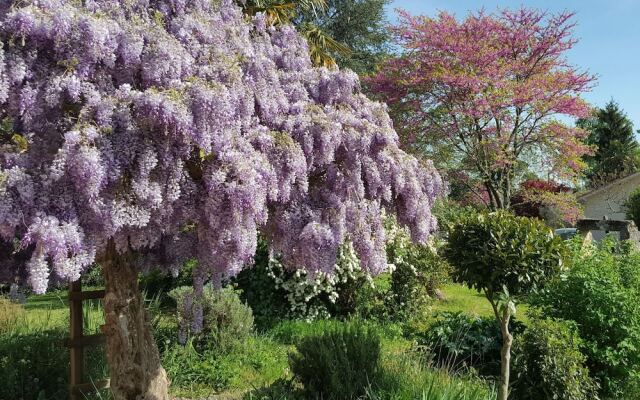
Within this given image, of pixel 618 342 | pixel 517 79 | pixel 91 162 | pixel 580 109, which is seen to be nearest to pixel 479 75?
pixel 517 79

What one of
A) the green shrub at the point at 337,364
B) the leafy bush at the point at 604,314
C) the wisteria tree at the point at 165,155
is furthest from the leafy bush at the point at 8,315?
the leafy bush at the point at 604,314

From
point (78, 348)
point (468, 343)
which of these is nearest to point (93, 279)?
point (78, 348)

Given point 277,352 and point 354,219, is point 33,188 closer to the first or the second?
point 354,219

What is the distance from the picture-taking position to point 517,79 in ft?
47.3

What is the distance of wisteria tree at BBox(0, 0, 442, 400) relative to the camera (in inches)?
118

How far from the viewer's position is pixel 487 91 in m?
13.5

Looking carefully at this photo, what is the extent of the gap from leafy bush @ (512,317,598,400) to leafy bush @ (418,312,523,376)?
0.70 m

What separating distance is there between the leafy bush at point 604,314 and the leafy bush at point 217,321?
3.67 metres

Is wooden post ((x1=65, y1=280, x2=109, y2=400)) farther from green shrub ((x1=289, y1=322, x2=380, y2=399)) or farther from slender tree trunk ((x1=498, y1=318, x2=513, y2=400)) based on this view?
slender tree trunk ((x1=498, y1=318, x2=513, y2=400))

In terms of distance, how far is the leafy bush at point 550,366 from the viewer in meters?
5.73

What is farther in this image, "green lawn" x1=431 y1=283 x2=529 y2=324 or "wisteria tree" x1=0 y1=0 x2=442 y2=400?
"green lawn" x1=431 y1=283 x2=529 y2=324

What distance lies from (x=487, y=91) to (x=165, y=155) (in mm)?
11551

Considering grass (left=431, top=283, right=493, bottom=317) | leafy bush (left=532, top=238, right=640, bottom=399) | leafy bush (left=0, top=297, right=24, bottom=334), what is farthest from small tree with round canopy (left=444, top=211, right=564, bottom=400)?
grass (left=431, top=283, right=493, bottom=317)

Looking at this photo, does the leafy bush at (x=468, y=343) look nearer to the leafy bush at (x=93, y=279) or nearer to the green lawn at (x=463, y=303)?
the green lawn at (x=463, y=303)
